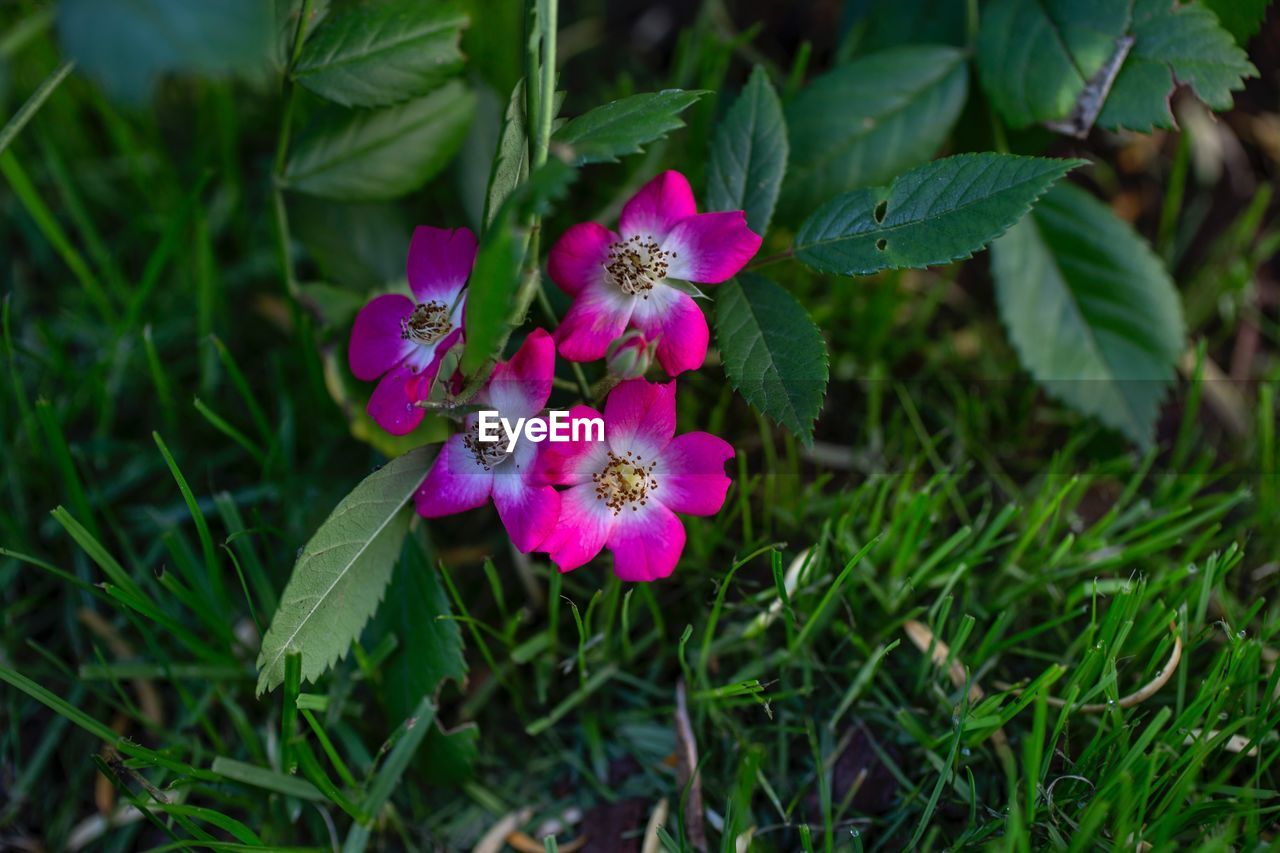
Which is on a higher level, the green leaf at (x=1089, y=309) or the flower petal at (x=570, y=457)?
the flower petal at (x=570, y=457)

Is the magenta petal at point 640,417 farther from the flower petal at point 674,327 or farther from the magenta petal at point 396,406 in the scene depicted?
the magenta petal at point 396,406

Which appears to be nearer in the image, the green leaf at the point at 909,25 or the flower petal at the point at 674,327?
the flower petal at the point at 674,327

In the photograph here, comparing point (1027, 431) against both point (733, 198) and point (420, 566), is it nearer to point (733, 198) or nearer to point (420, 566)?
point (733, 198)

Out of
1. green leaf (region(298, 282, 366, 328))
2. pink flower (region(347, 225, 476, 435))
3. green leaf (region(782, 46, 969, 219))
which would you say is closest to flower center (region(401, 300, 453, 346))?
pink flower (region(347, 225, 476, 435))

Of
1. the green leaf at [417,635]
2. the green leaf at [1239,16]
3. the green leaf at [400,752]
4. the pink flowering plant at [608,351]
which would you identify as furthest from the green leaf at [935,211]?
the green leaf at [400,752]

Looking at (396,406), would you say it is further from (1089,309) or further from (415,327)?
(1089,309)

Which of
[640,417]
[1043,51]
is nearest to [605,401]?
[640,417]

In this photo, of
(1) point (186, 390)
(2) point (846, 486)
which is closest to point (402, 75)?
(1) point (186, 390)
